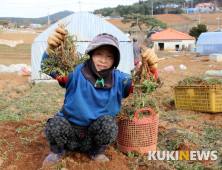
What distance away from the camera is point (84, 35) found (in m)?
9.70

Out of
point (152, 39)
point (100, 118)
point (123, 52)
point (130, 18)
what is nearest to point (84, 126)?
point (100, 118)

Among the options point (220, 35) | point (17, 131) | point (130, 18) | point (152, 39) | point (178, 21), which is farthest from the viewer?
point (178, 21)

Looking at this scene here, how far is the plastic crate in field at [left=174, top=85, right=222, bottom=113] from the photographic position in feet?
14.6

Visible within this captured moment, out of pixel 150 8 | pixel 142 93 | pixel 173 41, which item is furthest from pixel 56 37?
pixel 150 8

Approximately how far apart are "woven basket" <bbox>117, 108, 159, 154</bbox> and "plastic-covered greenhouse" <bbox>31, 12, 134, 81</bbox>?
7.24 meters

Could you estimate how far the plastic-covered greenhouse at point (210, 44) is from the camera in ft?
72.4

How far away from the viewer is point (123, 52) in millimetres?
10336

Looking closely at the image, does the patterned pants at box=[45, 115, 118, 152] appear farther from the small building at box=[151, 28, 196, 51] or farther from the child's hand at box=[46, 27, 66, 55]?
the small building at box=[151, 28, 196, 51]

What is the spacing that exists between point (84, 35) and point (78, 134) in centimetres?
757

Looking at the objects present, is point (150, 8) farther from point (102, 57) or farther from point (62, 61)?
point (62, 61)

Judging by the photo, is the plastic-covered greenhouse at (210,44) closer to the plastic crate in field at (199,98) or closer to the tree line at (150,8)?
the plastic crate in field at (199,98)

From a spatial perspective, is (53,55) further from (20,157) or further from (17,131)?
(17,131)

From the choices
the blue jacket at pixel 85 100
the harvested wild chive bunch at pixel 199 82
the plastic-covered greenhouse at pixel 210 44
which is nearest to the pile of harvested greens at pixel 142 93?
the blue jacket at pixel 85 100

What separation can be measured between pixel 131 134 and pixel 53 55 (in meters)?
1.23
